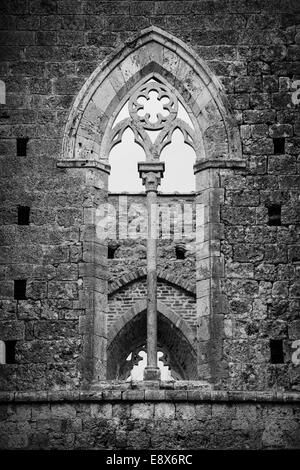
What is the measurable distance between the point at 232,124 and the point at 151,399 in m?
3.14

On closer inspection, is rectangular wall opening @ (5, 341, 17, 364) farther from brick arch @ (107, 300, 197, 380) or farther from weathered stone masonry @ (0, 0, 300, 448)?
brick arch @ (107, 300, 197, 380)

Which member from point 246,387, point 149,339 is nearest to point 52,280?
point 149,339

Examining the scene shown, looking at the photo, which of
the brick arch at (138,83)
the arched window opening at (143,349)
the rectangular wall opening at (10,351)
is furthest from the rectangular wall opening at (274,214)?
the arched window opening at (143,349)

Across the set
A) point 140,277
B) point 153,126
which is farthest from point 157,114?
point 140,277

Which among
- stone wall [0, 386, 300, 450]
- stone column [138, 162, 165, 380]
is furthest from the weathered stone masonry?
stone column [138, 162, 165, 380]

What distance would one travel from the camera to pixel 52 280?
48.5ft

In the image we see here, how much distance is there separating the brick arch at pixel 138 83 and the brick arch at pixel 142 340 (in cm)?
773

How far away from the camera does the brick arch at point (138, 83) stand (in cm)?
1529

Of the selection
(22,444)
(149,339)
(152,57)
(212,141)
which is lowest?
(22,444)

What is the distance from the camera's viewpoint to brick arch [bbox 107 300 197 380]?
22750 mm

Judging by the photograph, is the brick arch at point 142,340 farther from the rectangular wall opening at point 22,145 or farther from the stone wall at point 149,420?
the stone wall at point 149,420

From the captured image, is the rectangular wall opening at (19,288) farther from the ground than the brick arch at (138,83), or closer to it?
closer to it

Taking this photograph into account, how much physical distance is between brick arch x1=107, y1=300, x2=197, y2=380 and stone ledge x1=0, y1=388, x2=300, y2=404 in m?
8.26

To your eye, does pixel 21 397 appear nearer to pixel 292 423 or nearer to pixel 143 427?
pixel 143 427
